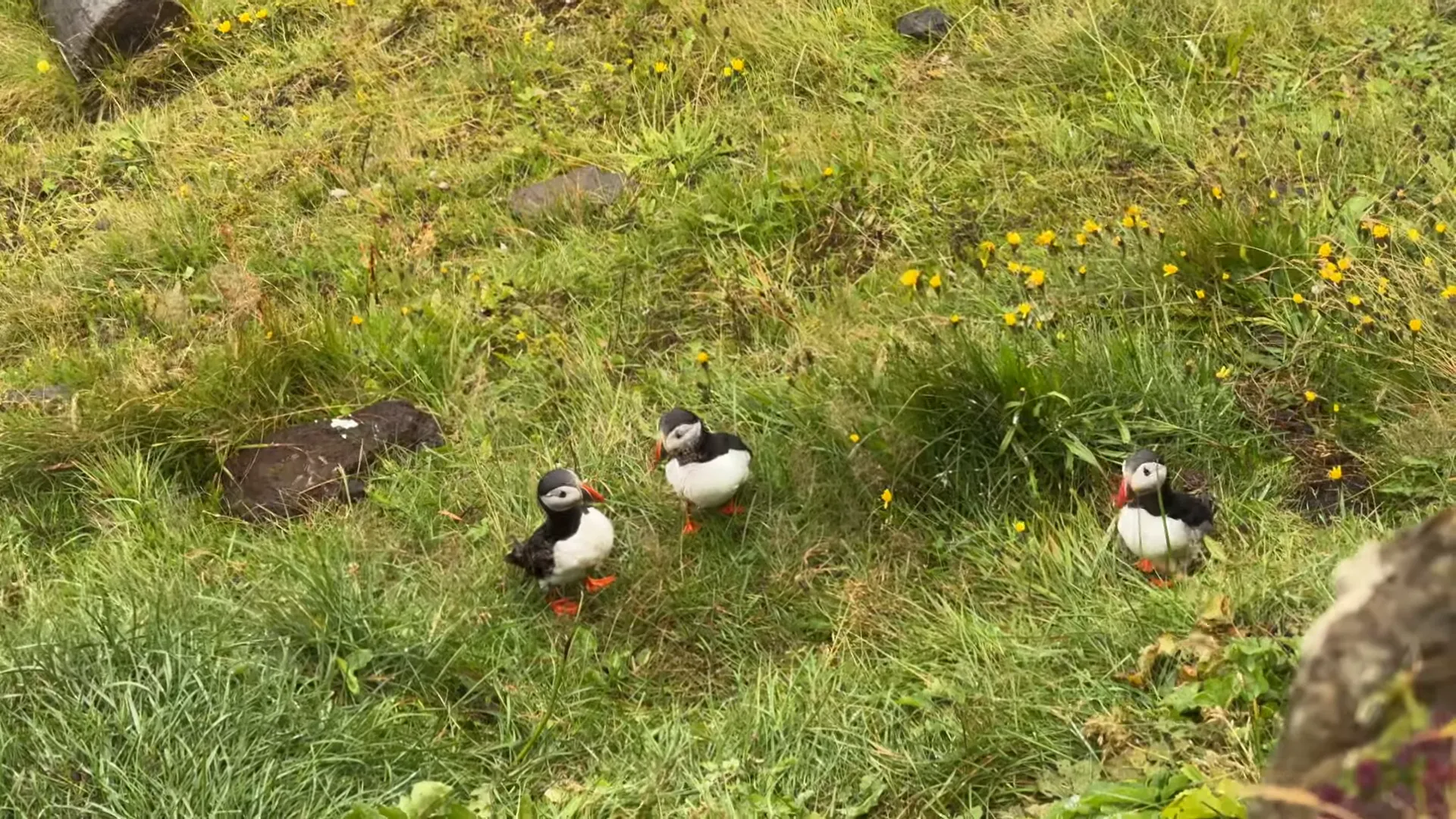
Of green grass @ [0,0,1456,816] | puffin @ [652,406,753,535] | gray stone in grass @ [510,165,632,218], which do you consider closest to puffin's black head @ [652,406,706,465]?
puffin @ [652,406,753,535]

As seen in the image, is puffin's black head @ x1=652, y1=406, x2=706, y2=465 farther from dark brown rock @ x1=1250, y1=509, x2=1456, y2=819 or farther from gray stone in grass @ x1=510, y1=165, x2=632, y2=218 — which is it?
dark brown rock @ x1=1250, y1=509, x2=1456, y2=819

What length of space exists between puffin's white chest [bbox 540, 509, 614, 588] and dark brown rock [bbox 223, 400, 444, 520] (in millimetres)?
1013

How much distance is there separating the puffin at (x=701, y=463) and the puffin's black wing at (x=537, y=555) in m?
0.41

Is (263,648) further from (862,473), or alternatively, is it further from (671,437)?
(862,473)

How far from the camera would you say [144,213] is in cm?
534

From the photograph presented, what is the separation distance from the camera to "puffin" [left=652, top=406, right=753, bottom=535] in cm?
330

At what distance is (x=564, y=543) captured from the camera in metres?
3.23

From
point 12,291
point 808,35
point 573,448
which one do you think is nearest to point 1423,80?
point 808,35

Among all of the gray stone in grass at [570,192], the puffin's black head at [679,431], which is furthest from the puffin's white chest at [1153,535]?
the gray stone in grass at [570,192]

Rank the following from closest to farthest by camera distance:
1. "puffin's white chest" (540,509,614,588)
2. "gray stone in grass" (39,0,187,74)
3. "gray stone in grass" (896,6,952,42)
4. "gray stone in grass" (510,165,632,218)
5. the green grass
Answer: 1. the green grass
2. "puffin's white chest" (540,509,614,588)
3. "gray stone in grass" (510,165,632,218)
4. "gray stone in grass" (896,6,952,42)
5. "gray stone in grass" (39,0,187,74)

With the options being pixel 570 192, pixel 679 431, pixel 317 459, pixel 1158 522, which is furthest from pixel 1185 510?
pixel 570 192

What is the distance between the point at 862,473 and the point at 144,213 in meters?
3.89

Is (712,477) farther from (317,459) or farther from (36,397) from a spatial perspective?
(36,397)

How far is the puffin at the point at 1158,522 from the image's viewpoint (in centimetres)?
288
